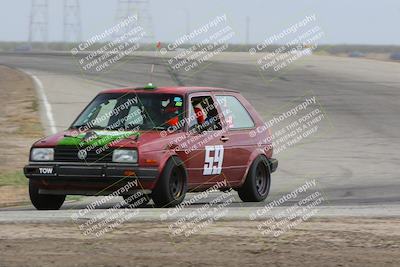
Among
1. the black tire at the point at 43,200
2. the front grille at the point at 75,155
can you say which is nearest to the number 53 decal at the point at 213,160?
the front grille at the point at 75,155

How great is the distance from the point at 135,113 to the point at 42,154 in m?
1.25

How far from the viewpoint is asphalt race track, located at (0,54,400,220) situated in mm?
14484

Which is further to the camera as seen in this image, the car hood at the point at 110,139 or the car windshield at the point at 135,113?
the car windshield at the point at 135,113

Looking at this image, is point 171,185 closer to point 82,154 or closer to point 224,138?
point 82,154

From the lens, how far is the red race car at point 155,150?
10523mm

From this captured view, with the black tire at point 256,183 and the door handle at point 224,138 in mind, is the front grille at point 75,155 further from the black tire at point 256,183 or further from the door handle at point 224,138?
the black tire at point 256,183

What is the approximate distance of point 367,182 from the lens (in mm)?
15109

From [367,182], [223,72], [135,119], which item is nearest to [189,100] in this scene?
[135,119]

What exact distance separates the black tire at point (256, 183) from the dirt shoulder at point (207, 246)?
11.4ft

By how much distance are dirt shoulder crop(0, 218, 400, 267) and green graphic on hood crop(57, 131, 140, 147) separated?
2.11m

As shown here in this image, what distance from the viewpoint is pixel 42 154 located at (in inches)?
428

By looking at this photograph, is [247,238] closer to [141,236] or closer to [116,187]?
[141,236]

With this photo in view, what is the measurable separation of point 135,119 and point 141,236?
3.55 metres

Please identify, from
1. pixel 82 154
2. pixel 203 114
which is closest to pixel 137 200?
pixel 82 154
